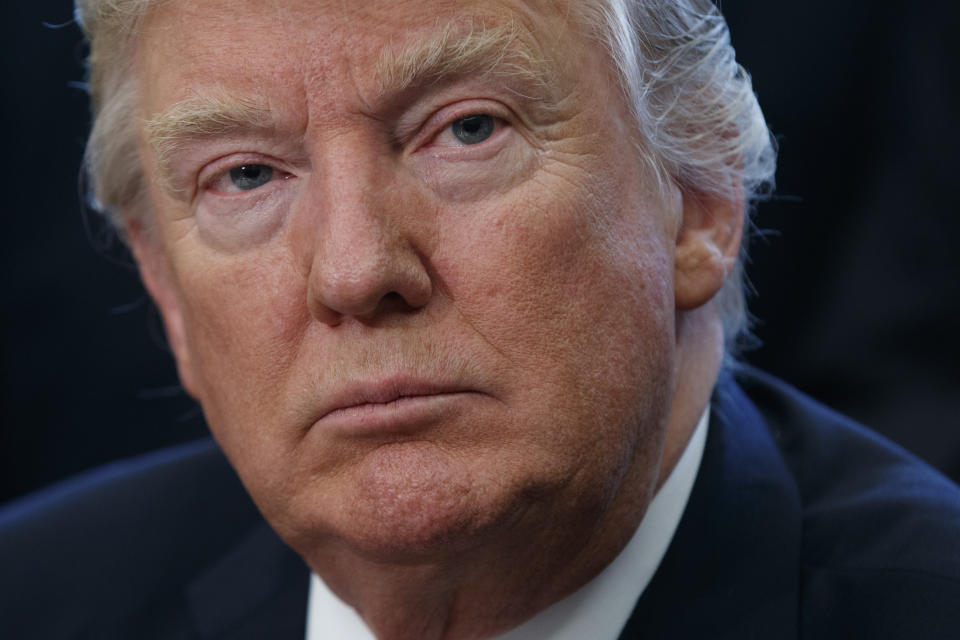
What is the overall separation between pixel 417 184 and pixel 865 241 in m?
1.69

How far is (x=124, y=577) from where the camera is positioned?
2455mm

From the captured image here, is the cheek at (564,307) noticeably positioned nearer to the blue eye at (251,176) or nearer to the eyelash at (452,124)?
the eyelash at (452,124)

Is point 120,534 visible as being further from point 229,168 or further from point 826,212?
point 826,212

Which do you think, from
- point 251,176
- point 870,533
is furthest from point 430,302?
point 870,533

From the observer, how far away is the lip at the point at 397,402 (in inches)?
63.6

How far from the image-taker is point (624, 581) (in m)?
1.90

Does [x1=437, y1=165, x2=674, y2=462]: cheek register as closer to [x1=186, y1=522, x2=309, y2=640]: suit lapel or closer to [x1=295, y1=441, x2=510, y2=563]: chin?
[x1=295, y1=441, x2=510, y2=563]: chin

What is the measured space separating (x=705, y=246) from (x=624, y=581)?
0.52 metres

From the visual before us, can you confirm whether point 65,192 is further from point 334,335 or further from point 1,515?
point 334,335

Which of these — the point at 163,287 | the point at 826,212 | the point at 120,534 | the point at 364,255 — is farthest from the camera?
the point at 826,212

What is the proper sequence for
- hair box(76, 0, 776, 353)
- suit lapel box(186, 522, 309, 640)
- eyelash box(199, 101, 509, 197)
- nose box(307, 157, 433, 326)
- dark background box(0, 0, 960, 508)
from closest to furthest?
nose box(307, 157, 433, 326)
eyelash box(199, 101, 509, 197)
hair box(76, 0, 776, 353)
suit lapel box(186, 522, 309, 640)
dark background box(0, 0, 960, 508)

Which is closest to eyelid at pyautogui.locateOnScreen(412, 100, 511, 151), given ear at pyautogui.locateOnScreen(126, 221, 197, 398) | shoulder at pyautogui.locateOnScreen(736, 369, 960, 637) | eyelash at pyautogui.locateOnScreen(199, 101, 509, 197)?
eyelash at pyautogui.locateOnScreen(199, 101, 509, 197)

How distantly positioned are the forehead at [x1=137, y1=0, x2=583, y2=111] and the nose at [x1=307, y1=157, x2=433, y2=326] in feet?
0.44

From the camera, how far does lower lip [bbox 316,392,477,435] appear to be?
5.30 feet
